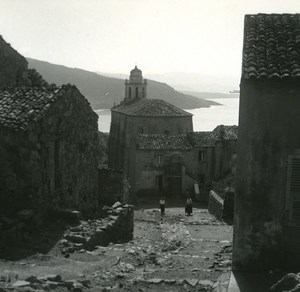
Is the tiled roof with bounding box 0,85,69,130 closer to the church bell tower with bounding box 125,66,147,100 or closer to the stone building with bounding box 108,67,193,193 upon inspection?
the stone building with bounding box 108,67,193,193

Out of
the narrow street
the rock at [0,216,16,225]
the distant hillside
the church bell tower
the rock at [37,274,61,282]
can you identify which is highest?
the distant hillside

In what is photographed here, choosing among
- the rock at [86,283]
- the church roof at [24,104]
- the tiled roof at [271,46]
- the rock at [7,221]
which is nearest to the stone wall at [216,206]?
the church roof at [24,104]

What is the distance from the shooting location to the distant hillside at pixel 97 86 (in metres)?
128

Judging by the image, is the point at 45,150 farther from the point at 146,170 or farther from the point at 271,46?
the point at 146,170

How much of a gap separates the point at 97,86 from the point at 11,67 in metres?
113

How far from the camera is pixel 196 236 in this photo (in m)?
17.9

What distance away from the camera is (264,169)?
981cm

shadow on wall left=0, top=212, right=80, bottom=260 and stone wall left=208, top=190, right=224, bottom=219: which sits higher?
shadow on wall left=0, top=212, right=80, bottom=260

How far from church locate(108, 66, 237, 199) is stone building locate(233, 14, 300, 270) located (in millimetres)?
29759

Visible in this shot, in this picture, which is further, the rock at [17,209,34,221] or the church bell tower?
the church bell tower

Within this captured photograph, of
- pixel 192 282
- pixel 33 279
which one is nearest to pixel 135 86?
pixel 192 282

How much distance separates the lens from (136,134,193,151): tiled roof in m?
41.1

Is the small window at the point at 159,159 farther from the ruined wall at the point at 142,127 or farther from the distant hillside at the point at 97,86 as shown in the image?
the distant hillside at the point at 97,86

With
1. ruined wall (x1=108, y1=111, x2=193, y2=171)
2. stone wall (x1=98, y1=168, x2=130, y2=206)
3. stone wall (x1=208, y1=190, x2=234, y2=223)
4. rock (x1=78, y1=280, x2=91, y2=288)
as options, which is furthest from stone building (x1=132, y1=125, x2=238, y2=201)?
rock (x1=78, y1=280, x2=91, y2=288)
